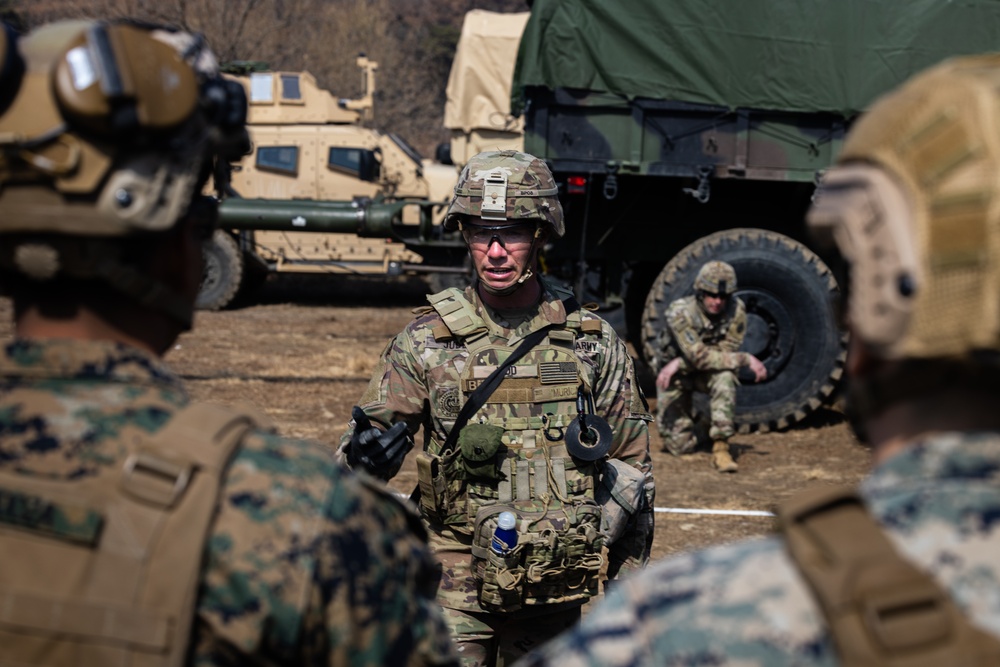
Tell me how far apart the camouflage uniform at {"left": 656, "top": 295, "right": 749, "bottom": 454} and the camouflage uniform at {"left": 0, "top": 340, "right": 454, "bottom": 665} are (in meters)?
6.98

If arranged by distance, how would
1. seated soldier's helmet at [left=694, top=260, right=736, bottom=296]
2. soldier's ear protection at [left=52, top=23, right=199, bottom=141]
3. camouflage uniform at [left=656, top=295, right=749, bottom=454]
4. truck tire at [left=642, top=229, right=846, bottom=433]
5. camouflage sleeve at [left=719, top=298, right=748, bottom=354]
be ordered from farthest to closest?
truck tire at [left=642, top=229, right=846, bottom=433] < camouflage sleeve at [left=719, top=298, right=748, bottom=354] < camouflage uniform at [left=656, top=295, right=749, bottom=454] < seated soldier's helmet at [left=694, top=260, right=736, bottom=296] < soldier's ear protection at [left=52, top=23, right=199, bottom=141]

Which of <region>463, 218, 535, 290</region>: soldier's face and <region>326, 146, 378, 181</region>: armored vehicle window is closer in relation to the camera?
<region>463, 218, 535, 290</region>: soldier's face

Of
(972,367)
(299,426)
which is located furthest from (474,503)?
(299,426)

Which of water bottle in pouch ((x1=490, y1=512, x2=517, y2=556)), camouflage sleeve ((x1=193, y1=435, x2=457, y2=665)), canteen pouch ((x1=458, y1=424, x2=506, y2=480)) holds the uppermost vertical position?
camouflage sleeve ((x1=193, y1=435, x2=457, y2=665))

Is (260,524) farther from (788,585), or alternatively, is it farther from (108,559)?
(788,585)

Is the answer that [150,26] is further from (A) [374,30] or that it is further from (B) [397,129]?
(A) [374,30]

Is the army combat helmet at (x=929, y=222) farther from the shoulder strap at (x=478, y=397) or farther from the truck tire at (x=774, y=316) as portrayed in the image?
the truck tire at (x=774, y=316)

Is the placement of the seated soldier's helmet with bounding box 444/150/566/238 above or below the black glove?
above

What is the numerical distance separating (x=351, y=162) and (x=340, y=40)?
16937 mm

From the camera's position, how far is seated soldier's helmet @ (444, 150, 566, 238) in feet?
12.9

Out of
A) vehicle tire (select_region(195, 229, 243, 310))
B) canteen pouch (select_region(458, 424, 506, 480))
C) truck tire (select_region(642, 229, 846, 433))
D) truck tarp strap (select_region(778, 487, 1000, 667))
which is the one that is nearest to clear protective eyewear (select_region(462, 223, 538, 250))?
canteen pouch (select_region(458, 424, 506, 480))

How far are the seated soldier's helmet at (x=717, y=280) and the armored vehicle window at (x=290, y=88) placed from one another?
8.67 meters

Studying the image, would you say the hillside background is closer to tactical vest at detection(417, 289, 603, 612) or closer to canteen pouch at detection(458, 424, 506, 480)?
tactical vest at detection(417, 289, 603, 612)

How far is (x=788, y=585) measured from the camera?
1.40 meters
